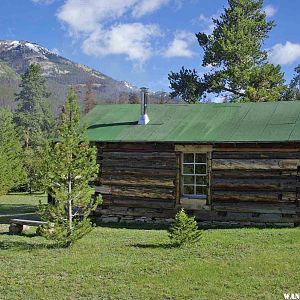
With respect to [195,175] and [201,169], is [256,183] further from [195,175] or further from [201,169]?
[195,175]

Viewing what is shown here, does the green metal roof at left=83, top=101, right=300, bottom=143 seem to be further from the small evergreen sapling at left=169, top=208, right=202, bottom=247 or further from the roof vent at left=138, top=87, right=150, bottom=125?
the small evergreen sapling at left=169, top=208, right=202, bottom=247

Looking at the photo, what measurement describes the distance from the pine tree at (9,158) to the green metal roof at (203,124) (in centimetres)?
1605

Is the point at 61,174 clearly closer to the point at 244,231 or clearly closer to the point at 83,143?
the point at 83,143

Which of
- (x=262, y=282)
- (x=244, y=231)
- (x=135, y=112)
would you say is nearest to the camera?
(x=262, y=282)

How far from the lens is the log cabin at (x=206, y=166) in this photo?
15719 mm

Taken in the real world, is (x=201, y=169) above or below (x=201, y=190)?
above

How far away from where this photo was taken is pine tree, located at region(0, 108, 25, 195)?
1339 inches

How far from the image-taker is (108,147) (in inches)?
696

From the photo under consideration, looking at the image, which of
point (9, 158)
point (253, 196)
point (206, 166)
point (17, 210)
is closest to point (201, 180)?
point (206, 166)

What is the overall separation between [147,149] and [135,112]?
324cm

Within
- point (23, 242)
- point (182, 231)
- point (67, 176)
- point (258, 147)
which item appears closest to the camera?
point (182, 231)

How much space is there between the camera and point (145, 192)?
57.0ft

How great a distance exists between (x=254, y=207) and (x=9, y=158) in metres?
24.6

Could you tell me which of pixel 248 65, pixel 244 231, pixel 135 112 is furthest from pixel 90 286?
pixel 248 65
